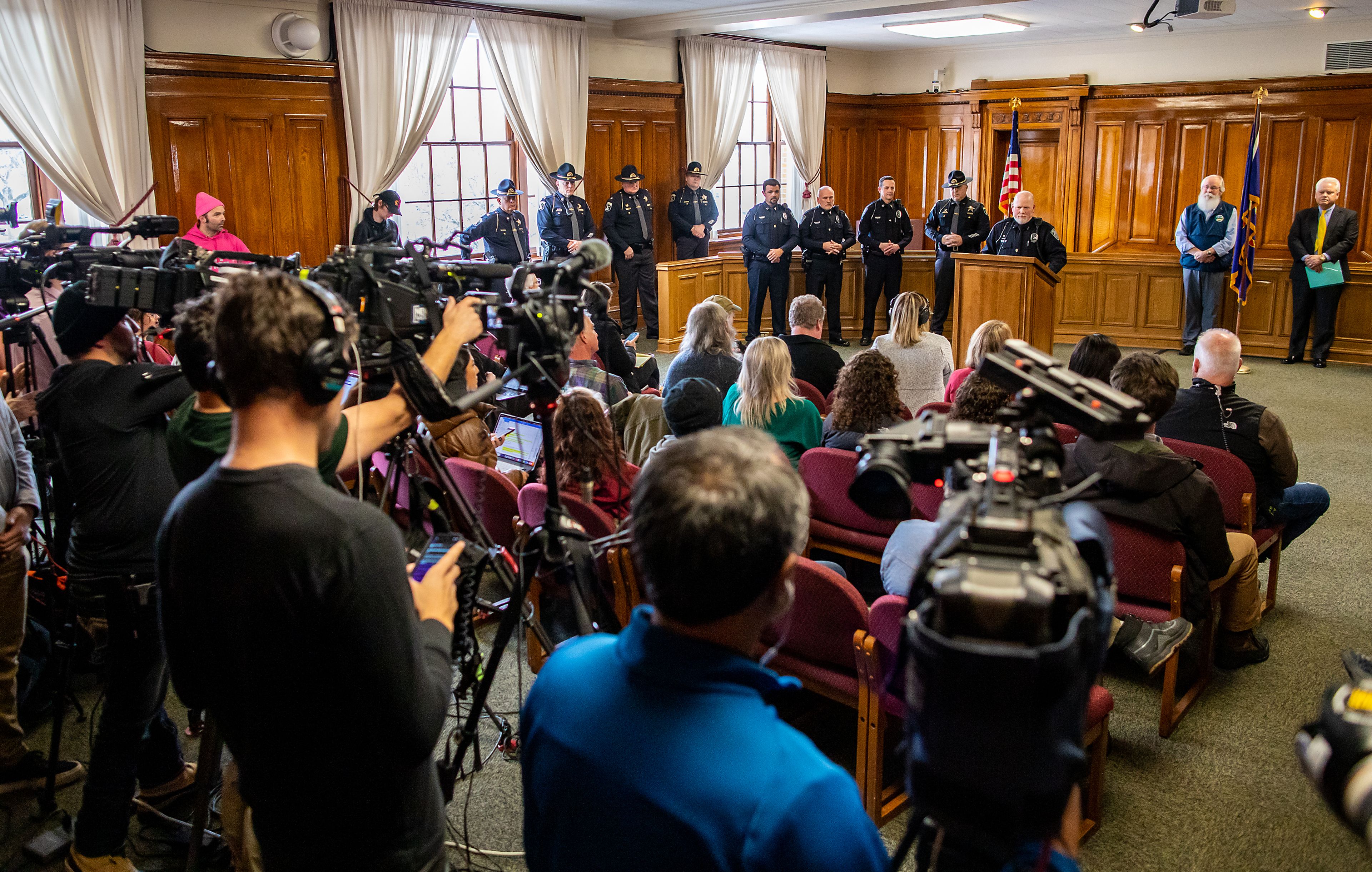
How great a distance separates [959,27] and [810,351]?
21.1 feet

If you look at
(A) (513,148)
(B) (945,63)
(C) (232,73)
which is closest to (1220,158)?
(B) (945,63)

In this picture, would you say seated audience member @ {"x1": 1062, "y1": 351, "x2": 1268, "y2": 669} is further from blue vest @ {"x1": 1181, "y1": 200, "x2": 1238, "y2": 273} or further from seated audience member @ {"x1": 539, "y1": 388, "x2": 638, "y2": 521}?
blue vest @ {"x1": 1181, "y1": 200, "x2": 1238, "y2": 273}

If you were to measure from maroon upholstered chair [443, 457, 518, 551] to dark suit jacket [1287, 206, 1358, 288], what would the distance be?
7.82m

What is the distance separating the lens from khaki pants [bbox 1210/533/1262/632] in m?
3.24

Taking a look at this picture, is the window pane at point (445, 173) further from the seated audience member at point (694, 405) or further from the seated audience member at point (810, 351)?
the seated audience member at point (694, 405)

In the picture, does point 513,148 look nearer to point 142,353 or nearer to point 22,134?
point 22,134

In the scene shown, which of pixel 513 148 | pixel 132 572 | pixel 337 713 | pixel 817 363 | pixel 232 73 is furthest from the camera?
pixel 513 148

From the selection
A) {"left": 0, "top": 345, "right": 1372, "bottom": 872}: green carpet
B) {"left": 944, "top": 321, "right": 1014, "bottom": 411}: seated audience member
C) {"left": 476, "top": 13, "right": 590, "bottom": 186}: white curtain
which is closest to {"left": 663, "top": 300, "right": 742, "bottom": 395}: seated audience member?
{"left": 944, "top": 321, "right": 1014, "bottom": 411}: seated audience member

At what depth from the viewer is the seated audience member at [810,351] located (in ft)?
15.9

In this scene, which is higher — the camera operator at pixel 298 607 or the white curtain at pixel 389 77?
the white curtain at pixel 389 77

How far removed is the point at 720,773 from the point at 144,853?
218cm

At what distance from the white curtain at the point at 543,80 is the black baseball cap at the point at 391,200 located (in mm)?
1587

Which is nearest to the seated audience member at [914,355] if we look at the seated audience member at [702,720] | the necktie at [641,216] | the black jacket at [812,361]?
the black jacket at [812,361]

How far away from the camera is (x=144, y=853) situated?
2.47 metres
